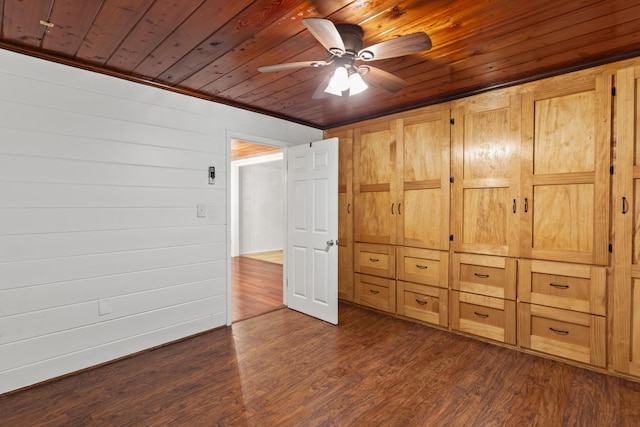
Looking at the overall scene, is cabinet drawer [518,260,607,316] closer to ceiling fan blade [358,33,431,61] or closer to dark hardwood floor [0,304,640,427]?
dark hardwood floor [0,304,640,427]

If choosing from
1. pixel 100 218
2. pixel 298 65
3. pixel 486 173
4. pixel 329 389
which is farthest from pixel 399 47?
pixel 100 218

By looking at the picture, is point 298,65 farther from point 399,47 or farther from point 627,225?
point 627,225

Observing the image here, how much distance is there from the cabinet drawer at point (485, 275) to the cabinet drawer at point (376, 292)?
28.8 inches

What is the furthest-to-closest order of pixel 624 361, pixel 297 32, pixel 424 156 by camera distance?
pixel 424 156, pixel 624 361, pixel 297 32

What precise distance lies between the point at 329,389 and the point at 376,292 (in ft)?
5.64

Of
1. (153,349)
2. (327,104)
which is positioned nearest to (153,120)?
(327,104)

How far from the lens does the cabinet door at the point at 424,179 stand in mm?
3275

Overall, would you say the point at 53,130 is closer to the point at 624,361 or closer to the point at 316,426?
the point at 316,426

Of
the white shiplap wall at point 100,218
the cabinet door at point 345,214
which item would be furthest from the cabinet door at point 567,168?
the white shiplap wall at point 100,218

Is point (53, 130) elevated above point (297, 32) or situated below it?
below

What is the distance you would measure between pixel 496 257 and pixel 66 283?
3.55 metres

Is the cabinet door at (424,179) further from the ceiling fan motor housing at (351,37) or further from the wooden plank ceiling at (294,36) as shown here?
the ceiling fan motor housing at (351,37)

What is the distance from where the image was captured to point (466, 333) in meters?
3.17

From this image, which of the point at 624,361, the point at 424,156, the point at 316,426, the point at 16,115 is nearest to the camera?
the point at 316,426
